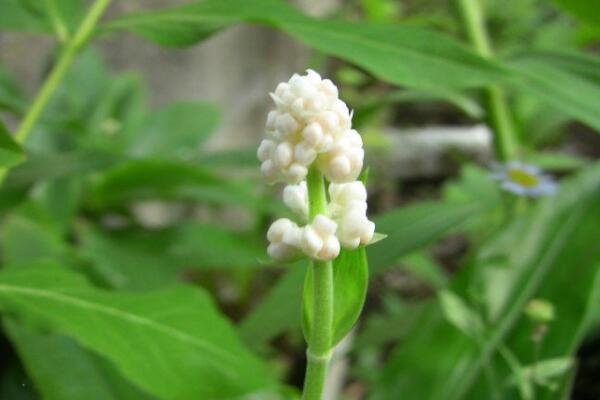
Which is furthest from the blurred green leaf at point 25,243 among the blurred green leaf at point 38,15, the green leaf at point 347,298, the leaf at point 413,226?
the green leaf at point 347,298

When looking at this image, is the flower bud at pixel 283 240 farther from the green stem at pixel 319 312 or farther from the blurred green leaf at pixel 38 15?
the blurred green leaf at pixel 38 15

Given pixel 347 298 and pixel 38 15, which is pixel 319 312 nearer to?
pixel 347 298

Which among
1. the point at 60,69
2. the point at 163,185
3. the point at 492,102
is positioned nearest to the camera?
the point at 60,69

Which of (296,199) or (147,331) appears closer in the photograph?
(296,199)

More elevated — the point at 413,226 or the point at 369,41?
the point at 369,41

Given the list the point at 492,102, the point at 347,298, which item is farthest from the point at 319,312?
the point at 492,102

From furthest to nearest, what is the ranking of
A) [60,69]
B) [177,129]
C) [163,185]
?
[177,129]
[163,185]
[60,69]

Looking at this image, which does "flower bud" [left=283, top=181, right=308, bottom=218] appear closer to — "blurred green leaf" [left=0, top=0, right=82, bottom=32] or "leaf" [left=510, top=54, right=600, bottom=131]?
"leaf" [left=510, top=54, right=600, bottom=131]

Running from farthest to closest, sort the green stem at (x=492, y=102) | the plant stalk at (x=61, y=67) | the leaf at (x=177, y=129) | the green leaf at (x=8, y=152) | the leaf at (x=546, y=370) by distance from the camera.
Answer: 1. the leaf at (x=177, y=129)
2. the green stem at (x=492, y=102)
3. the plant stalk at (x=61, y=67)
4. the leaf at (x=546, y=370)
5. the green leaf at (x=8, y=152)
